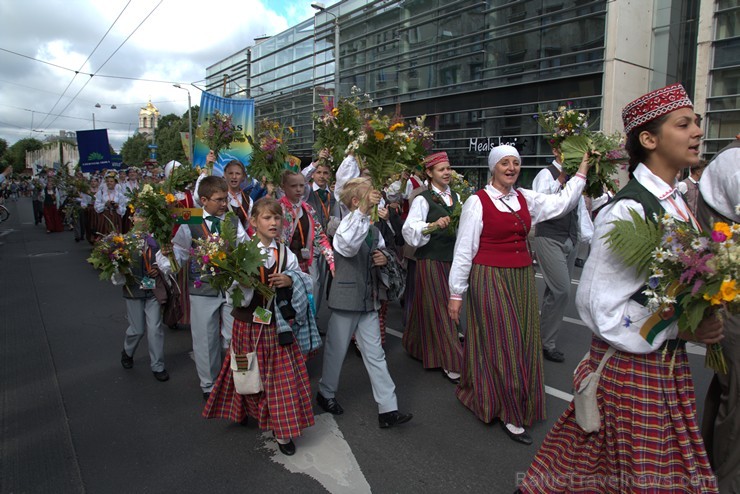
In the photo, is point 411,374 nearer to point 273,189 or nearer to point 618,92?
point 273,189

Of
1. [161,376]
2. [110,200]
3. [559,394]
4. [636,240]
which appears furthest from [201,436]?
[110,200]

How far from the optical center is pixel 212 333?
437cm

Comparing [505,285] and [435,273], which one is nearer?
[505,285]

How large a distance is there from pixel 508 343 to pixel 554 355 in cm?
195

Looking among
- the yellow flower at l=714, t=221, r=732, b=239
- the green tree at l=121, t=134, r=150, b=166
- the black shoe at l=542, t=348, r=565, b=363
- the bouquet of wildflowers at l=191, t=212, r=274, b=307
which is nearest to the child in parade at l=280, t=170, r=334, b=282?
the bouquet of wildflowers at l=191, t=212, r=274, b=307

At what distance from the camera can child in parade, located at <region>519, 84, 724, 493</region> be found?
2184 mm

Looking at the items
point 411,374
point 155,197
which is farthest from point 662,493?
point 155,197

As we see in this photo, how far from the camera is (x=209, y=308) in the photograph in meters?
4.32

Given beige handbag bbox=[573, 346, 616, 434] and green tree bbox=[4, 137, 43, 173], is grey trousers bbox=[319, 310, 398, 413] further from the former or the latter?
green tree bbox=[4, 137, 43, 173]

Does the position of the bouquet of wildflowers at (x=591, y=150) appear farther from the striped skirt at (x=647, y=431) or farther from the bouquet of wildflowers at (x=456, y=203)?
the striped skirt at (x=647, y=431)

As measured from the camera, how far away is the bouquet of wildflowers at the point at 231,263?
332 cm

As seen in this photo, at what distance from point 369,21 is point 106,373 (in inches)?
1030

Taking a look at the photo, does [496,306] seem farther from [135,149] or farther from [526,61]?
[135,149]

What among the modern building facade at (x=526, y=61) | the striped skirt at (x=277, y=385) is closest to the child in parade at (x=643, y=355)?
the striped skirt at (x=277, y=385)
